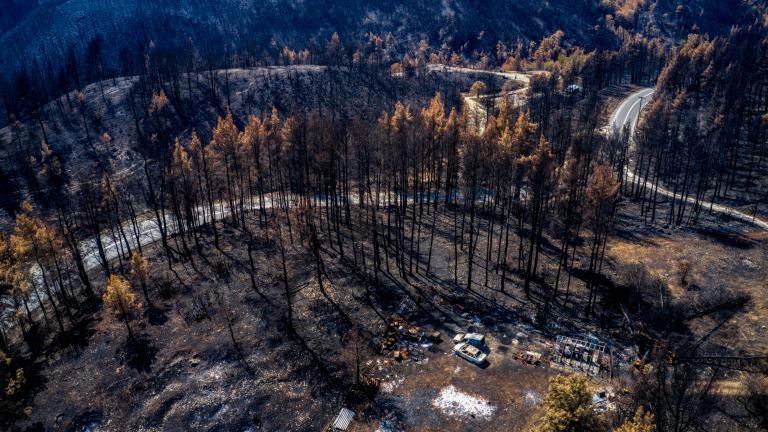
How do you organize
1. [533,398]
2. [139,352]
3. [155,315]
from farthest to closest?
1. [155,315]
2. [139,352]
3. [533,398]

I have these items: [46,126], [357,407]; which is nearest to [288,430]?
[357,407]

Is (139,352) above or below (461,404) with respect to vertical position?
below

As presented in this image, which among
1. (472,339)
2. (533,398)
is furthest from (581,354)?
(472,339)

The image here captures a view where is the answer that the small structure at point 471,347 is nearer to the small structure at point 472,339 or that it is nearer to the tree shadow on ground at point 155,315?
the small structure at point 472,339

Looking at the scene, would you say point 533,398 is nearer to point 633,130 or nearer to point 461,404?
point 461,404

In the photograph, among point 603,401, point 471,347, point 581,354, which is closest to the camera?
point 603,401

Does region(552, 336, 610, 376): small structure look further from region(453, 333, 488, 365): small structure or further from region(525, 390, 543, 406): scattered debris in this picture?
region(453, 333, 488, 365): small structure

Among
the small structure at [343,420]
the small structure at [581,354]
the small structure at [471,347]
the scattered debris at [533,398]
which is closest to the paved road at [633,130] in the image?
the small structure at [581,354]
